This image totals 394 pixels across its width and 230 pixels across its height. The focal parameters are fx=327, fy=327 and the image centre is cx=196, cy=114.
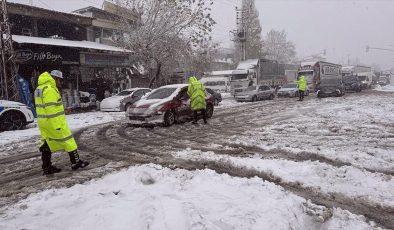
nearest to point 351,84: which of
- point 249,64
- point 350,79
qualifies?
point 350,79

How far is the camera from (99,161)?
278 inches

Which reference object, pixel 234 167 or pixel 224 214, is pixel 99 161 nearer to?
pixel 234 167

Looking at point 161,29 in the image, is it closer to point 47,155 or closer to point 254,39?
point 47,155

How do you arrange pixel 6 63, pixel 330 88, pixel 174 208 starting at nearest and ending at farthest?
pixel 174 208
pixel 6 63
pixel 330 88

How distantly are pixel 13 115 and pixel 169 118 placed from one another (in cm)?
613

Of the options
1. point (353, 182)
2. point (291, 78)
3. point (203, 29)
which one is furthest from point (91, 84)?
point (291, 78)

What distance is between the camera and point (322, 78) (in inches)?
1348

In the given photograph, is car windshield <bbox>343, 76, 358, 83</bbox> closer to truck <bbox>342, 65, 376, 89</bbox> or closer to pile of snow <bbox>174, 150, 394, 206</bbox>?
truck <bbox>342, 65, 376, 89</bbox>

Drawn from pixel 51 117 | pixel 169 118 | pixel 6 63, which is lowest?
pixel 169 118

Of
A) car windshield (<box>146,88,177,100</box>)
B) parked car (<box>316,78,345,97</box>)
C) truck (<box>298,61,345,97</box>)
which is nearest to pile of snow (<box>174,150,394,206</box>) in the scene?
car windshield (<box>146,88,177,100</box>)

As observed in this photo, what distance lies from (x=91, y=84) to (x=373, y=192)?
21568 mm

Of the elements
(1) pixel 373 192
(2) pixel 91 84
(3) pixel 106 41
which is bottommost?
(1) pixel 373 192

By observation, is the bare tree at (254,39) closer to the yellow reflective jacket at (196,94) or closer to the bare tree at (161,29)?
the bare tree at (161,29)

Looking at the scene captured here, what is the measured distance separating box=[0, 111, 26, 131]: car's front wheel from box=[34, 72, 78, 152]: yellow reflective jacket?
8.00 metres
